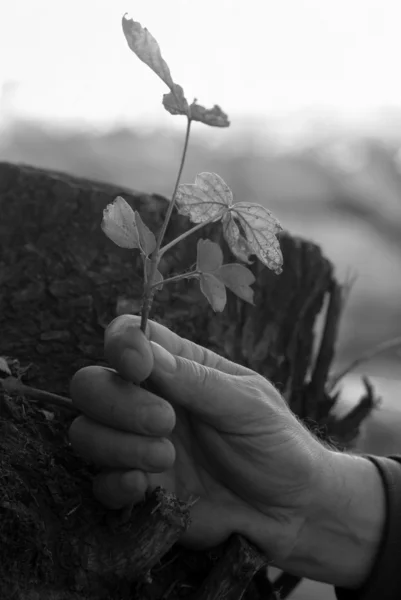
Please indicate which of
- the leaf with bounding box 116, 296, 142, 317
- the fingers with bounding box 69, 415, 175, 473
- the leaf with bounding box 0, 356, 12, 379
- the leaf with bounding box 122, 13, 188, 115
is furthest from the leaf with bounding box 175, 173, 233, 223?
the leaf with bounding box 116, 296, 142, 317

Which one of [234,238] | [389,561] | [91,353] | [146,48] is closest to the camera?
[146,48]

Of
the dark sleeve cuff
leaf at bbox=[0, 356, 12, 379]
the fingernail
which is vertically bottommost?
the dark sleeve cuff

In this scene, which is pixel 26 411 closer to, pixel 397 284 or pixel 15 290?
pixel 15 290

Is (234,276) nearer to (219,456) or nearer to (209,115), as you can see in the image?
(209,115)

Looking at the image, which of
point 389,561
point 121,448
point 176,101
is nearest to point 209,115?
point 176,101

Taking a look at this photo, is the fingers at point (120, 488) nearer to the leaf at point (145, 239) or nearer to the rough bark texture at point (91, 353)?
the rough bark texture at point (91, 353)

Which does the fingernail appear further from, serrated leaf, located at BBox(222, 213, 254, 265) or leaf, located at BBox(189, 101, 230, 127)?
leaf, located at BBox(189, 101, 230, 127)

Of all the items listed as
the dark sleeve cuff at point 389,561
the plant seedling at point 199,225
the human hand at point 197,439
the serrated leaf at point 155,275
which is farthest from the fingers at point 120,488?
the dark sleeve cuff at point 389,561
